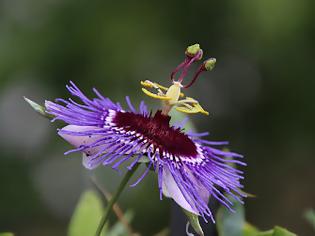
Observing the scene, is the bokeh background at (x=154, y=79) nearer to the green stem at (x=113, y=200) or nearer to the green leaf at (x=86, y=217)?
the green leaf at (x=86, y=217)

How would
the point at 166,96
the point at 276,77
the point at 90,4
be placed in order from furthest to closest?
the point at 276,77 → the point at 90,4 → the point at 166,96

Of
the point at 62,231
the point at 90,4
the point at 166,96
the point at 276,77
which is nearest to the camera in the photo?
the point at 166,96

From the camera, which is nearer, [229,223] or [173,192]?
[173,192]

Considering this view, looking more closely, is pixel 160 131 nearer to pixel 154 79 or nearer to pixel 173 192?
pixel 173 192

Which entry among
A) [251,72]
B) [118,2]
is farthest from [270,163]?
[118,2]

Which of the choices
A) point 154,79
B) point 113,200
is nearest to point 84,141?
point 113,200

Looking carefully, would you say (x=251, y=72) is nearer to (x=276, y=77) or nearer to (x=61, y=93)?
(x=276, y=77)
